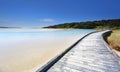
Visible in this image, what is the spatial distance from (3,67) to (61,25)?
71944 mm

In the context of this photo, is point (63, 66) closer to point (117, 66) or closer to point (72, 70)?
point (72, 70)

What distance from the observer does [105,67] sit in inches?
163

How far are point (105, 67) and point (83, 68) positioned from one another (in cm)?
58

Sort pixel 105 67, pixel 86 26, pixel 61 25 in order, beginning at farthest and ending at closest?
pixel 61 25
pixel 86 26
pixel 105 67

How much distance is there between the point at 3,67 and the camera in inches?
208

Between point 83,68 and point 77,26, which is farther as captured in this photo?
point 77,26

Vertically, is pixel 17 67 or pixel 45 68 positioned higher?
pixel 45 68

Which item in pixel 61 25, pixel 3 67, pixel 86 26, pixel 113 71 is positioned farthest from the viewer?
pixel 61 25

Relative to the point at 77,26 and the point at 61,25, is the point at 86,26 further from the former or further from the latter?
the point at 61,25

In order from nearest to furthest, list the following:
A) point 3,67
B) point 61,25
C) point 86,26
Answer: point 3,67, point 86,26, point 61,25

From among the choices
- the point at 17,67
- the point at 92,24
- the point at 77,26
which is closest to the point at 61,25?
the point at 77,26

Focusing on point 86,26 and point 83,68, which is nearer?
point 83,68

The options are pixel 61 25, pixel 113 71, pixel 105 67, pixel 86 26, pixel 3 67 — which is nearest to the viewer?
pixel 113 71

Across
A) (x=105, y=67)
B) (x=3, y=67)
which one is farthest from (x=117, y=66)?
(x=3, y=67)
